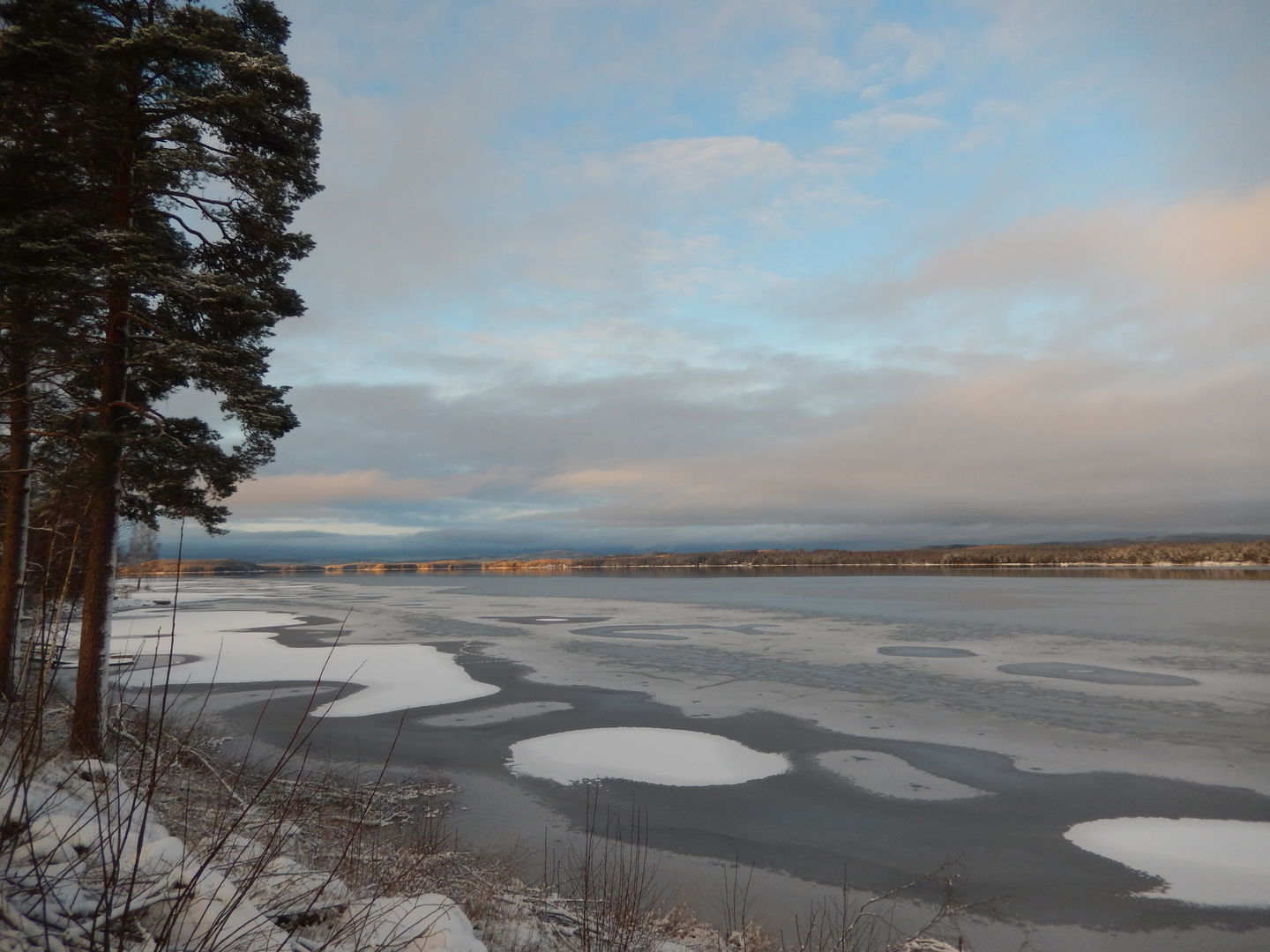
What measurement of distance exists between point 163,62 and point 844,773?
11.3 metres

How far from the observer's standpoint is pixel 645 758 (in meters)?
10.1

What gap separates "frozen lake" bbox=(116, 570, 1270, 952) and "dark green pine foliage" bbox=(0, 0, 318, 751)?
2.39 meters

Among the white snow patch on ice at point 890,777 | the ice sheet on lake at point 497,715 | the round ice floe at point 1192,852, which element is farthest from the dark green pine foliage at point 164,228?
the round ice floe at point 1192,852

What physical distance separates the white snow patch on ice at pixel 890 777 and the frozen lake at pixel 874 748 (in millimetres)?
49

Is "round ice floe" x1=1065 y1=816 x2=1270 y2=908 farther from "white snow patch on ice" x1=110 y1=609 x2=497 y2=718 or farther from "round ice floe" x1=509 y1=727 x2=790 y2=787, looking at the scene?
"white snow patch on ice" x1=110 y1=609 x2=497 y2=718

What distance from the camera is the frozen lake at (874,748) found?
254 inches

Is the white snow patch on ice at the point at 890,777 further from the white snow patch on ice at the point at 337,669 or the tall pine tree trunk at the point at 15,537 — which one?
the tall pine tree trunk at the point at 15,537

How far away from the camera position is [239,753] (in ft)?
32.4

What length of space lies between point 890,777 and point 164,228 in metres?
11.4

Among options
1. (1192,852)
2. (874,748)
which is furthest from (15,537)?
(1192,852)

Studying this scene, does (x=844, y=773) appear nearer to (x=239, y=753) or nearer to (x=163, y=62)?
(x=239, y=753)

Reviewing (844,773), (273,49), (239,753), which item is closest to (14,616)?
(239,753)

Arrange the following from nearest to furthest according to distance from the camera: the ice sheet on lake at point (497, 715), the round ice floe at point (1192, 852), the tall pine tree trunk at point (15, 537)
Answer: the round ice floe at point (1192, 852) < the tall pine tree trunk at point (15, 537) < the ice sheet on lake at point (497, 715)

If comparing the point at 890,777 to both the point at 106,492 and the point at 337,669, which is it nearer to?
the point at 106,492
